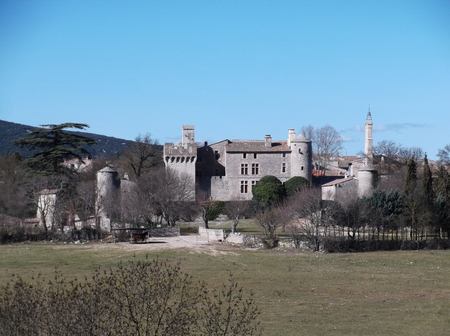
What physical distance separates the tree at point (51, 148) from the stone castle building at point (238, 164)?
9.07 meters

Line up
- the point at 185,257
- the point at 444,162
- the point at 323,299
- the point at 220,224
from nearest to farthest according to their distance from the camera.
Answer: the point at 323,299, the point at 185,257, the point at 220,224, the point at 444,162

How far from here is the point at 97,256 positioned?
3278 centimetres

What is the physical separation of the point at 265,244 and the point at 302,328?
2025 centimetres

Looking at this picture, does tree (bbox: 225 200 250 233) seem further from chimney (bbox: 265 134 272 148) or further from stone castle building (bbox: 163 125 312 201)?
chimney (bbox: 265 134 272 148)

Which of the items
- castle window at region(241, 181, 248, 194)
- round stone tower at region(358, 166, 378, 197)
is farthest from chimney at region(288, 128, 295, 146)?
round stone tower at region(358, 166, 378, 197)

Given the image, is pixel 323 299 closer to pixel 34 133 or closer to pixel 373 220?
pixel 373 220

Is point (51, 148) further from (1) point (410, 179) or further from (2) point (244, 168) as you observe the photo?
(1) point (410, 179)

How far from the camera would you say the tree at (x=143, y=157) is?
7204 cm

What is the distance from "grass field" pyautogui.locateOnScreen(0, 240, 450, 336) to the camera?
18359mm

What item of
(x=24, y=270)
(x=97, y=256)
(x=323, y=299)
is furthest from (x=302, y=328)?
(x=97, y=256)

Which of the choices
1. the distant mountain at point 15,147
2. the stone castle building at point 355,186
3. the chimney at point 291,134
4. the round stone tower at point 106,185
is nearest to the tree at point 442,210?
the stone castle building at point 355,186

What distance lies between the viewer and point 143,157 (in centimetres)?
7219

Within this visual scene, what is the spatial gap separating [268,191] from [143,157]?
16871mm

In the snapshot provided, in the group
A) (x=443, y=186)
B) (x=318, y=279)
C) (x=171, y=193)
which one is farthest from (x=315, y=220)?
(x=171, y=193)
